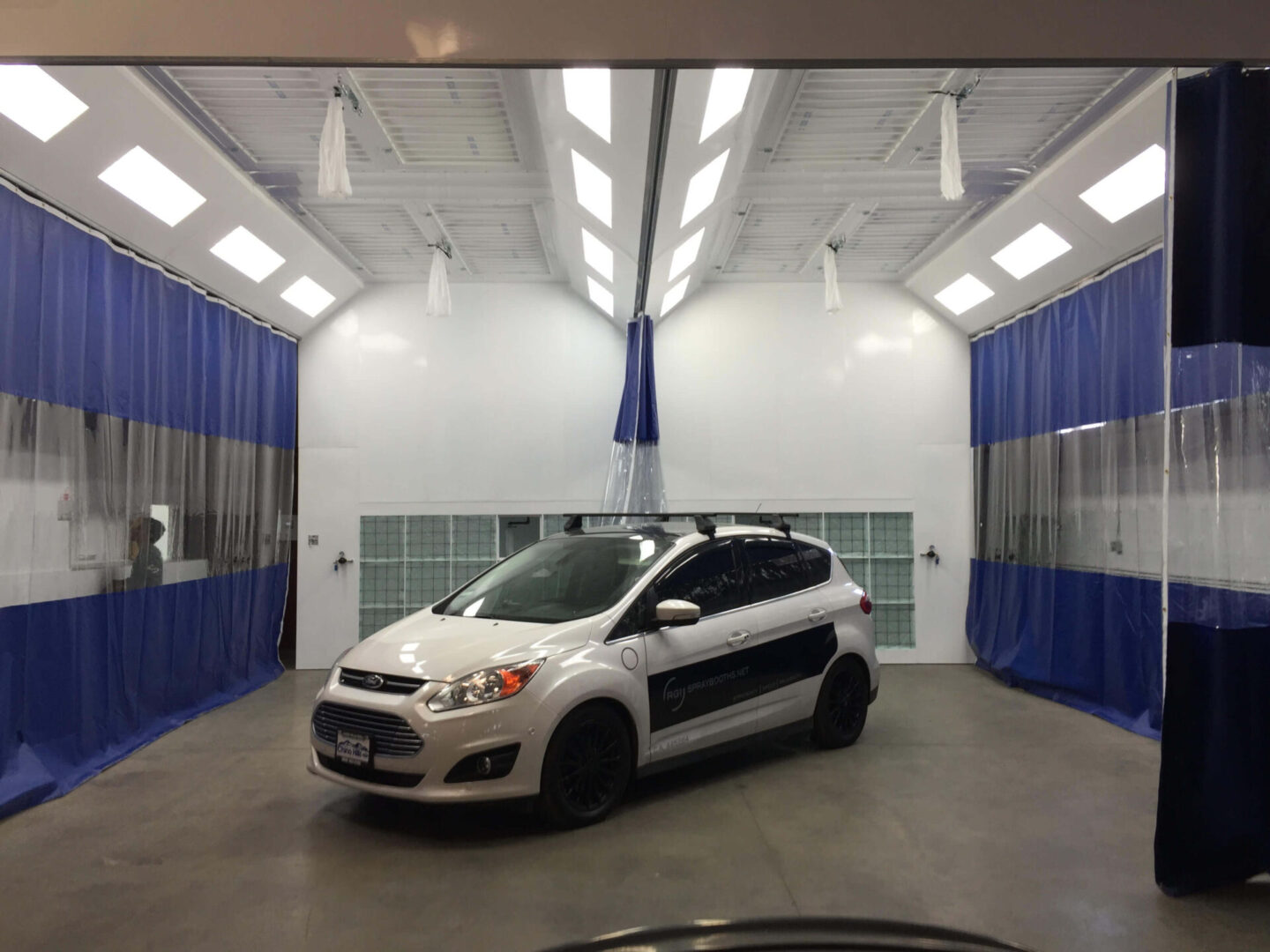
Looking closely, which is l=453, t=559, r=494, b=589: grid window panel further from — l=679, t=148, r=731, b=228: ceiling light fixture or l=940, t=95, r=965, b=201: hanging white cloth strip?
l=940, t=95, r=965, b=201: hanging white cloth strip

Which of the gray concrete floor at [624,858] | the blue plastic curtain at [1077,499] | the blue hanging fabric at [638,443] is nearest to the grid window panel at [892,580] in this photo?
the blue plastic curtain at [1077,499]

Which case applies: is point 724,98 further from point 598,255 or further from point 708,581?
point 598,255

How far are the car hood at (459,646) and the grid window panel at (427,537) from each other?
4011mm

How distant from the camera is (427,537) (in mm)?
8812

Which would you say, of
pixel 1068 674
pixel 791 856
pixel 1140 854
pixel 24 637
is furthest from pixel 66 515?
pixel 1068 674

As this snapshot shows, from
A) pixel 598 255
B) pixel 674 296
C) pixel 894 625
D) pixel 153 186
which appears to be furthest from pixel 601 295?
pixel 894 625

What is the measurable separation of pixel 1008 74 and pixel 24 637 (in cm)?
628

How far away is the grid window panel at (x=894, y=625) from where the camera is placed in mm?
8930

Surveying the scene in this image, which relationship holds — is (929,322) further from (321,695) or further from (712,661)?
(321,695)

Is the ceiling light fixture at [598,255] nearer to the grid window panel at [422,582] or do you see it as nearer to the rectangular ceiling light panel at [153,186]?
the rectangular ceiling light panel at [153,186]

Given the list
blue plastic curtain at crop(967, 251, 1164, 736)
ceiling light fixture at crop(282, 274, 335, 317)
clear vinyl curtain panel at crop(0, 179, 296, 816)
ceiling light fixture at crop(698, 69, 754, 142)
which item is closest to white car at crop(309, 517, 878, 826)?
clear vinyl curtain panel at crop(0, 179, 296, 816)

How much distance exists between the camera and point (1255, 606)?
3.46 metres

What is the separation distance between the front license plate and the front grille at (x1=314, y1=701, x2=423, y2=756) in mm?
25

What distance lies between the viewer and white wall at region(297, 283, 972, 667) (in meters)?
8.85
